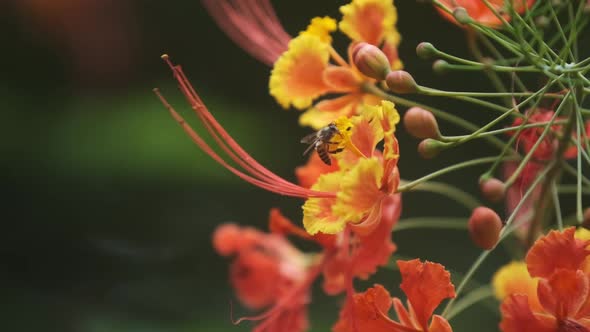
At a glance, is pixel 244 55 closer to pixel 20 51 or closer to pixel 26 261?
pixel 20 51

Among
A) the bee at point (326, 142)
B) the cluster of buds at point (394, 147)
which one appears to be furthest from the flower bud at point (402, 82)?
the bee at point (326, 142)

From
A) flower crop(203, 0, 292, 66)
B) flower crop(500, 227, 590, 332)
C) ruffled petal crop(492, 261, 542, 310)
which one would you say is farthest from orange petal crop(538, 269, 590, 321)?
flower crop(203, 0, 292, 66)

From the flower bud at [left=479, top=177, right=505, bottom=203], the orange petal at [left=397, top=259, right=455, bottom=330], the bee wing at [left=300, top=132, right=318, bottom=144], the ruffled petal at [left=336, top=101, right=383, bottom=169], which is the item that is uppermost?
the bee wing at [left=300, top=132, right=318, bottom=144]

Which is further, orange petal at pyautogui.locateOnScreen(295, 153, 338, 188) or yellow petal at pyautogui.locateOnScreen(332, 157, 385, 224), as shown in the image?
orange petal at pyautogui.locateOnScreen(295, 153, 338, 188)

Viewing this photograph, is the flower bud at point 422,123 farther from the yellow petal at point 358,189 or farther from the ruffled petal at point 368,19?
the ruffled petal at point 368,19

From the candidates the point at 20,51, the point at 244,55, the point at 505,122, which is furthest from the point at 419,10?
the point at 20,51

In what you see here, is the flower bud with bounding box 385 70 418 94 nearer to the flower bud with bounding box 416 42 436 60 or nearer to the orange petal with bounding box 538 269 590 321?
the flower bud with bounding box 416 42 436 60
